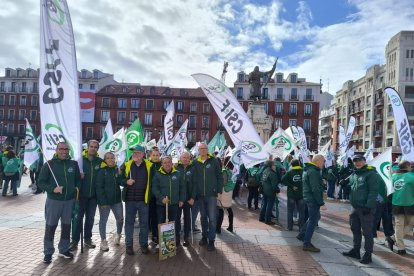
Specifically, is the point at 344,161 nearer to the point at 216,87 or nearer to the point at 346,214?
the point at 346,214

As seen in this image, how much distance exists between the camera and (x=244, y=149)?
891 centimetres

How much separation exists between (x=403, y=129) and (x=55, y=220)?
8.14m

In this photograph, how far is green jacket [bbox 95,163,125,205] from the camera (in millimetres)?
6418

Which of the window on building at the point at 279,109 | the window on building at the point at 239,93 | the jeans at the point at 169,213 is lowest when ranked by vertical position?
the jeans at the point at 169,213

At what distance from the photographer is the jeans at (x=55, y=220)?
5.72m

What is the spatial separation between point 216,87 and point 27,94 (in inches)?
2718

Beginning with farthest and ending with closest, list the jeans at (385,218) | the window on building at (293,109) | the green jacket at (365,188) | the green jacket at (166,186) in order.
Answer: the window on building at (293,109) → the jeans at (385,218) → the green jacket at (166,186) → the green jacket at (365,188)

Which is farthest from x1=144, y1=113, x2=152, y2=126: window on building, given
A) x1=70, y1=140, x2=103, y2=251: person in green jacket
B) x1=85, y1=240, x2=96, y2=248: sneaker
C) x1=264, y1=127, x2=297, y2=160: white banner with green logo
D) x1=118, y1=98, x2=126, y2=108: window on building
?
x1=85, y1=240, x2=96, y2=248: sneaker

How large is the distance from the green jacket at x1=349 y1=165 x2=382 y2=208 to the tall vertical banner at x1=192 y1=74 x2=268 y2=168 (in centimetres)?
282

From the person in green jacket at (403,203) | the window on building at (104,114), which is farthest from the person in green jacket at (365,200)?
the window on building at (104,114)

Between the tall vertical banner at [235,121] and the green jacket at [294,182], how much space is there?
772 mm

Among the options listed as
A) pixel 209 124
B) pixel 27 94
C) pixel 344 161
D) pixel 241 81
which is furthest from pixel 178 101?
pixel 344 161

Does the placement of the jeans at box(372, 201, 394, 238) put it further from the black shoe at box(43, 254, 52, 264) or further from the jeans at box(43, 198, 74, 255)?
the black shoe at box(43, 254, 52, 264)

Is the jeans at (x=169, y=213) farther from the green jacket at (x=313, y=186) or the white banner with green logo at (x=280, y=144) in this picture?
the white banner with green logo at (x=280, y=144)
